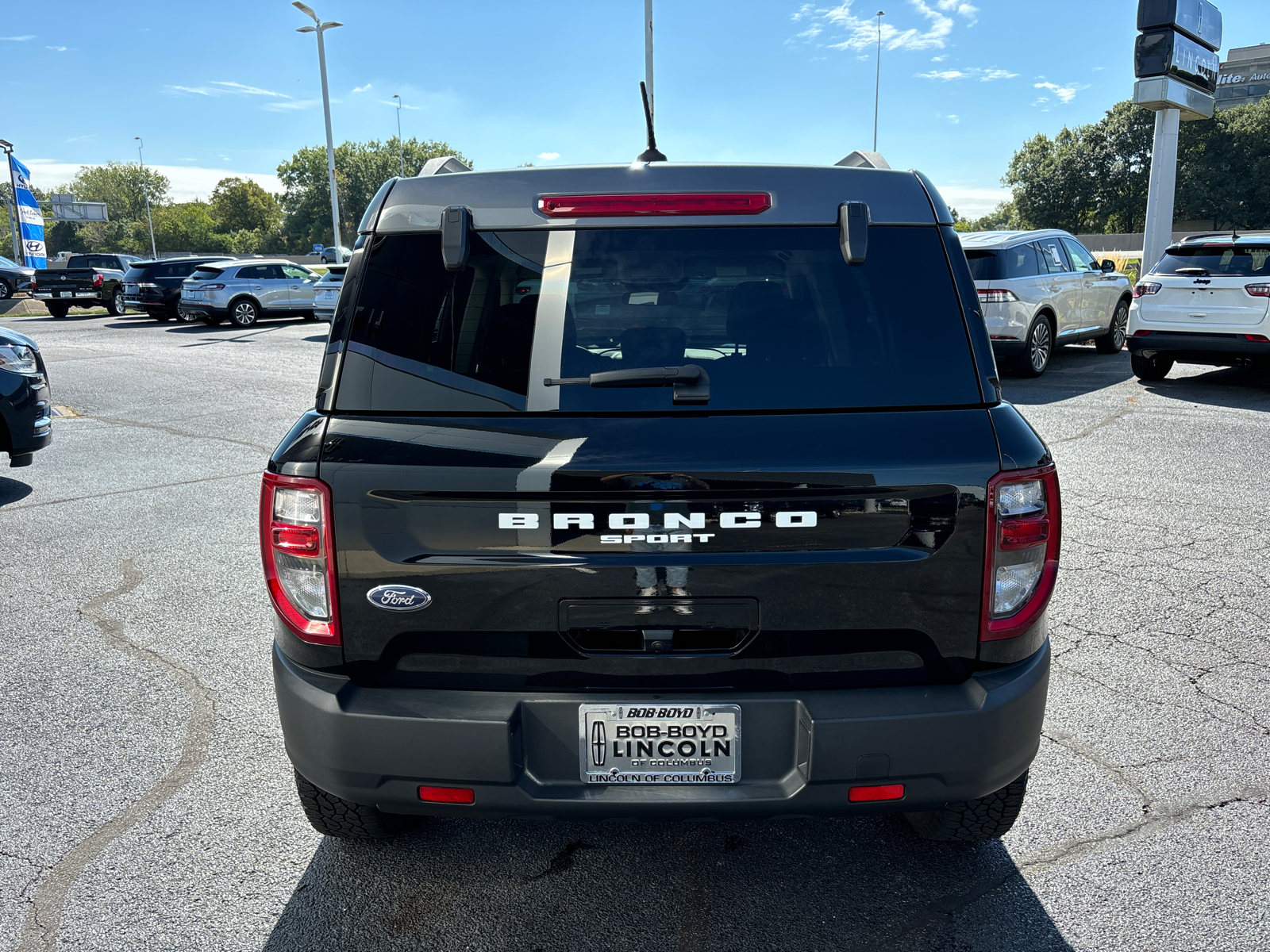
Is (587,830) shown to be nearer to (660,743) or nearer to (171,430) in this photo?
(660,743)

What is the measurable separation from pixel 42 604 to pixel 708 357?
437 cm

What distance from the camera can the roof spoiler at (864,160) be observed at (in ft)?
9.37

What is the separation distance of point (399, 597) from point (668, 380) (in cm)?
79

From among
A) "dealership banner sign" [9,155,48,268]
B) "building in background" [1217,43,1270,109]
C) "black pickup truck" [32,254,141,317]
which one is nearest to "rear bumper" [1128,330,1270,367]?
"black pickup truck" [32,254,141,317]

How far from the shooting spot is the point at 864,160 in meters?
2.92

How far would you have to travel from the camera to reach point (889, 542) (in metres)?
2.16

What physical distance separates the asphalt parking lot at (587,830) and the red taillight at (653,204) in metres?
1.80

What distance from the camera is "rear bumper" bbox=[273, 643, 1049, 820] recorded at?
2.15 meters

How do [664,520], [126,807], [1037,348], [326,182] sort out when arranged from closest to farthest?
[664,520] → [126,807] → [1037,348] → [326,182]

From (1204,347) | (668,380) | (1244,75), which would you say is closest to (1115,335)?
(1204,347)

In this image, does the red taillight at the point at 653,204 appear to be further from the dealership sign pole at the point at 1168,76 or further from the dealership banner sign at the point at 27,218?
the dealership banner sign at the point at 27,218

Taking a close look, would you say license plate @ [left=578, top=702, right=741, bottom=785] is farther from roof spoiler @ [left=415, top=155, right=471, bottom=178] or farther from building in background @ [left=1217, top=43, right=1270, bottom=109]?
building in background @ [left=1217, top=43, right=1270, bottom=109]

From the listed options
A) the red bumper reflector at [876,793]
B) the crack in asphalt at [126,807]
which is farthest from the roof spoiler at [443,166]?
the crack in asphalt at [126,807]

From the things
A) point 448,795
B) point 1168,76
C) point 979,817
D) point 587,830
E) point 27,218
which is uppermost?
point 1168,76
